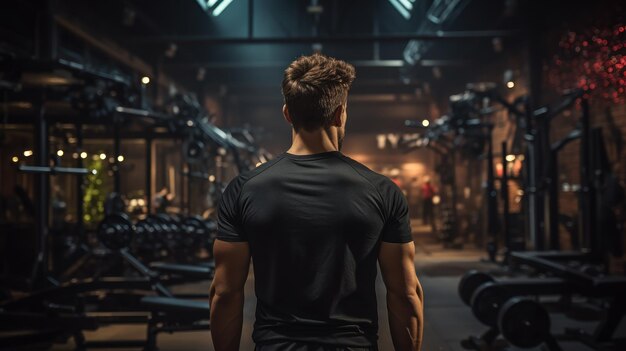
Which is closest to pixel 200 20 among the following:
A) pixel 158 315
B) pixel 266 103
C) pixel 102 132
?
pixel 102 132

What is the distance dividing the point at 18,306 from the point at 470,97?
558 cm

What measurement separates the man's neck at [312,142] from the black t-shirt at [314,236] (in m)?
0.03

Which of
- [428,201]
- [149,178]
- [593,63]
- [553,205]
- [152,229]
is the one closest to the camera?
[553,205]

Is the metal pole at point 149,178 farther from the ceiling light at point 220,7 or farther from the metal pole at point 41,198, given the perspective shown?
the ceiling light at point 220,7

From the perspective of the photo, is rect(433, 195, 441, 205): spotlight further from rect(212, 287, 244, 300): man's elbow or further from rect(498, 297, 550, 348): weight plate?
rect(212, 287, 244, 300): man's elbow

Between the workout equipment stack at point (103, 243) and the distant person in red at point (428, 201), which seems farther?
the distant person in red at point (428, 201)

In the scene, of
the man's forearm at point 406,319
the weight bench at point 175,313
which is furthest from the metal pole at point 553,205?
the man's forearm at point 406,319

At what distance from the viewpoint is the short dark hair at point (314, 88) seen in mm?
1187

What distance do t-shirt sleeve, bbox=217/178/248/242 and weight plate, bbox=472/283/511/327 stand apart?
2.69 metres

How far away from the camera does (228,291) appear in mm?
1222

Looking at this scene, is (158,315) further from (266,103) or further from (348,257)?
(266,103)

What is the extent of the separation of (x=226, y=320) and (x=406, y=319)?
41 cm

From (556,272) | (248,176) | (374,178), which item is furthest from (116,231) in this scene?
(374,178)

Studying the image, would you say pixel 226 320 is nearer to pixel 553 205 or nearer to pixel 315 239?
pixel 315 239
